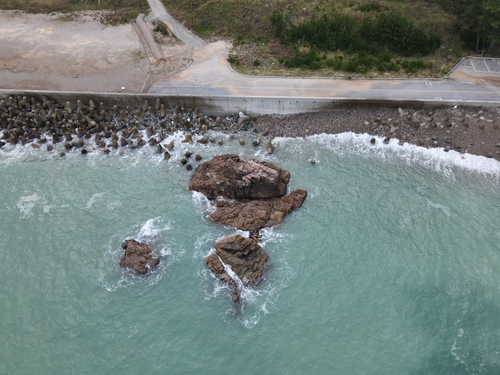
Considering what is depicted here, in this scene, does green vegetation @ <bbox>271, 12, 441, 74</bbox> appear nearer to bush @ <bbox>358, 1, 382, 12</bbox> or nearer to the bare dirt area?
bush @ <bbox>358, 1, 382, 12</bbox>

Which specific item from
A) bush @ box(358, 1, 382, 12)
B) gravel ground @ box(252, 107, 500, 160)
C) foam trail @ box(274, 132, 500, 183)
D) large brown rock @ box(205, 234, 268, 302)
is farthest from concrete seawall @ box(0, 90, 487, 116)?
bush @ box(358, 1, 382, 12)

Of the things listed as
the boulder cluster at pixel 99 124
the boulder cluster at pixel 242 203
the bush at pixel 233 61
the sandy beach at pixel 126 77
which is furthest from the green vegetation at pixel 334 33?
the boulder cluster at pixel 242 203

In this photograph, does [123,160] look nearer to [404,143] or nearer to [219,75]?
[219,75]

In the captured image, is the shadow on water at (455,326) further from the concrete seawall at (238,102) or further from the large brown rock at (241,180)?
the concrete seawall at (238,102)

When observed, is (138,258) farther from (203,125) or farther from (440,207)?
(440,207)

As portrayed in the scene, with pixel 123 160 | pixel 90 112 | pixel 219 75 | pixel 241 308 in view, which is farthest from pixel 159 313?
pixel 219 75

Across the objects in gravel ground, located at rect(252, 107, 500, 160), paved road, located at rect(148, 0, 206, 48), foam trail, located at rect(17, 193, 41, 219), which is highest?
paved road, located at rect(148, 0, 206, 48)
